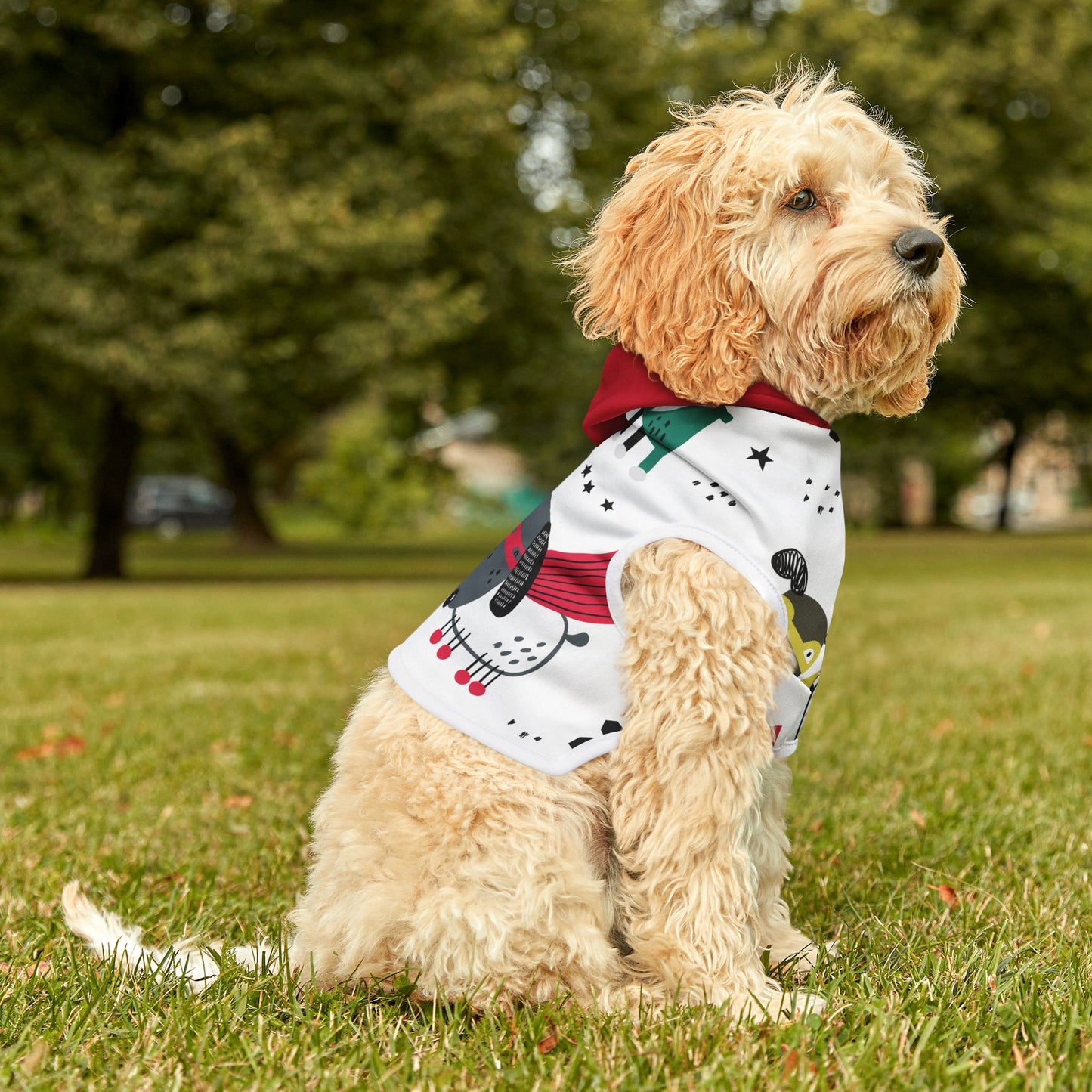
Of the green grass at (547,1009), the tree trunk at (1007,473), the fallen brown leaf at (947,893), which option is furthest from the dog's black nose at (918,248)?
the tree trunk at (1007,473)

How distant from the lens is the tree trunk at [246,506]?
3212 centimetres

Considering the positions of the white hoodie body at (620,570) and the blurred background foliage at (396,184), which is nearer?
the white hoodie body at (620,570)

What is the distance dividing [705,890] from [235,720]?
4.65m

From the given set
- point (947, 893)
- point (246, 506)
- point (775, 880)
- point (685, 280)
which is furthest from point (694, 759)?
point (246, 506)

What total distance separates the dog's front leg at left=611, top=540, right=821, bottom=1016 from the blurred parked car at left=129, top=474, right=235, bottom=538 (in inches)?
1882

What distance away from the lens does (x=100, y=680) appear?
8.35 metres

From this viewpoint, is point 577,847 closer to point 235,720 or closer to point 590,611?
point 590,611

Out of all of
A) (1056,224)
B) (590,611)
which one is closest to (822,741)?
(590,611)

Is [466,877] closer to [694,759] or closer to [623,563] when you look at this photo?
[694,759]

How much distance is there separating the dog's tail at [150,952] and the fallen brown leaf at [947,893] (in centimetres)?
206

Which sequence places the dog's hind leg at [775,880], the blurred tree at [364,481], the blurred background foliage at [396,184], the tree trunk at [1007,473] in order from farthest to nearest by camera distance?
the blurred tree at [364,481] < the tree trunk at [1007,473] < the blurred background foliage at [396,184] < the dog's hind leg at [775,880]

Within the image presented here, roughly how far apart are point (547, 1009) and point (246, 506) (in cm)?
3205

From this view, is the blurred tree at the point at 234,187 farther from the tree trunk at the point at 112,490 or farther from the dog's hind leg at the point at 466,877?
the dog's hind leg at the point at 466,877

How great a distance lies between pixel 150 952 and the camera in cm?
309
